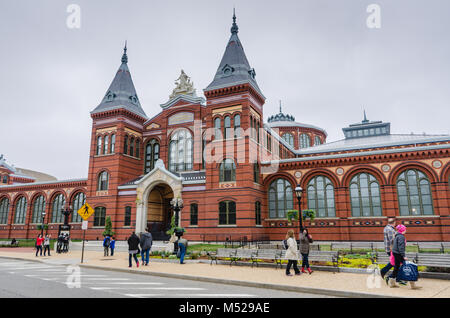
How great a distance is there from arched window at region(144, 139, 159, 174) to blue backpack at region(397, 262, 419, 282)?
3149cm

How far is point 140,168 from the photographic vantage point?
37844 millimetres

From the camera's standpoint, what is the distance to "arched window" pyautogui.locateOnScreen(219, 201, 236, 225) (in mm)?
27744

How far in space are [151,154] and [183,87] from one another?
356 inches

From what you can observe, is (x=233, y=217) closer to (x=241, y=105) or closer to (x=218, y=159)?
(x=218, y=159)

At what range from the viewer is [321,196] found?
28406mm

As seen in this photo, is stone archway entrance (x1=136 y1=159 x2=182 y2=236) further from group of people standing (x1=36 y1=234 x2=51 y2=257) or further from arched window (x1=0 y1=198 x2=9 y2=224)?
arched window (x1=0 y1=198 x2=9 y2=224)

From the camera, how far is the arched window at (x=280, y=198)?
29453mm

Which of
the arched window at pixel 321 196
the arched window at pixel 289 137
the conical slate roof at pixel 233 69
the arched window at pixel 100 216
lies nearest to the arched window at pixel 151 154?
the arched window at pixel 100 216

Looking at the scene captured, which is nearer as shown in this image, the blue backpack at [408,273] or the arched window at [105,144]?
the blue backpack at [408,273]

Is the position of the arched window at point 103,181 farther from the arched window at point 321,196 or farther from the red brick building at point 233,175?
the arched window at point 321,196

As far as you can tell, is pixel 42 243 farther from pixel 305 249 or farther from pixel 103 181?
pixel 305 249

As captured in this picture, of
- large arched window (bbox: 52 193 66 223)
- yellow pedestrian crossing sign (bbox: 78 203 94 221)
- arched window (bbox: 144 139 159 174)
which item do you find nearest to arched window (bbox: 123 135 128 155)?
arched window (bbox: 144 139 159 174)

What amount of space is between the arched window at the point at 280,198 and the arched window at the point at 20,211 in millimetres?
35713
